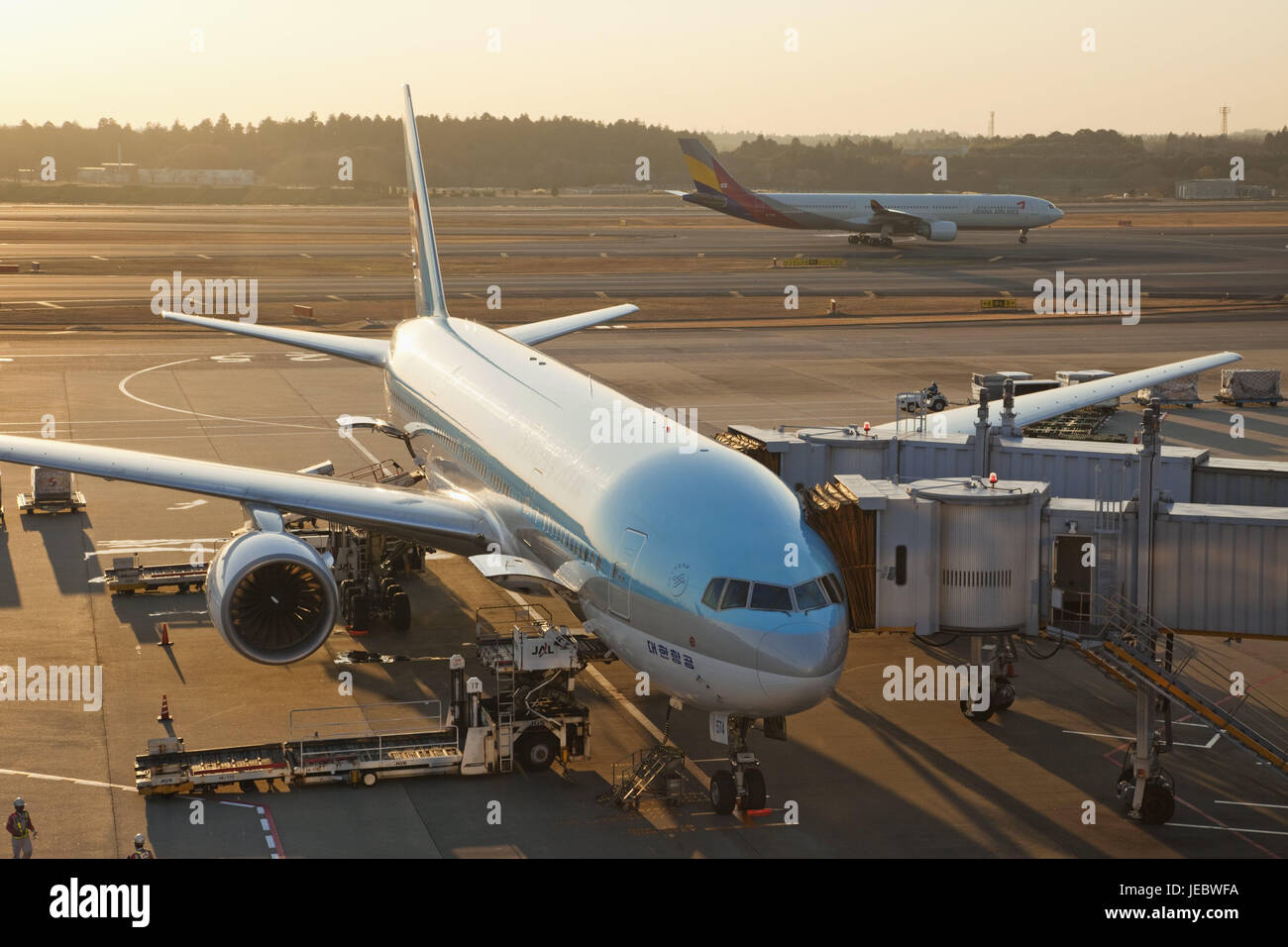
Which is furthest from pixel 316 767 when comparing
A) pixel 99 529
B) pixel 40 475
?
pixel 40 475

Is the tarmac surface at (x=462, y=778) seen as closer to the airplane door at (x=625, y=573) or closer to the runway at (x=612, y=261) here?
the airplane door at (x=625, y=573)

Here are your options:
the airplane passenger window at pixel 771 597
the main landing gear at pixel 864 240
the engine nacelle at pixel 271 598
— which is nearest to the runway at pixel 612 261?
the main landing gear at pixel 864 240

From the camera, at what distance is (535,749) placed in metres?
25.0

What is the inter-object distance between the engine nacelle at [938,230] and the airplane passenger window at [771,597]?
11502cm

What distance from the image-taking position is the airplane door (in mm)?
22844

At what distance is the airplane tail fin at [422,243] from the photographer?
42688mm

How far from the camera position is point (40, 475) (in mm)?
43281

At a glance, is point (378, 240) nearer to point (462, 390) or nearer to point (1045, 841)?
point (462, 390)

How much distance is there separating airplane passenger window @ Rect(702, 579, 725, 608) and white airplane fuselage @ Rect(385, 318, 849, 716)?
83 mm

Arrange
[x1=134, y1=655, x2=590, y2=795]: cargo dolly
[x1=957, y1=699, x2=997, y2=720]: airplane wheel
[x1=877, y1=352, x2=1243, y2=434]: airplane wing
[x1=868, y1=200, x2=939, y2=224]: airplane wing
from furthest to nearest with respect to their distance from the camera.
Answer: [x1=868, y1=200, x2=939, y2=224]: airplane wing < [x1=877, y1=352, x2=1243, y2=434]: airplane wing < [x1=957, y1=699, x2=997, y2=720]: airplane wheel < [x1=134, y1=655, x2=590, y2=795]: cargo dolly

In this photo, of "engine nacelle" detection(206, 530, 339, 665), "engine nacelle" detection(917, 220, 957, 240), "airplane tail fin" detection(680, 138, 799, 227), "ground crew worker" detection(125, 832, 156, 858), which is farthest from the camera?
"airplane tail fin" detection(680, 138, 799, 227)

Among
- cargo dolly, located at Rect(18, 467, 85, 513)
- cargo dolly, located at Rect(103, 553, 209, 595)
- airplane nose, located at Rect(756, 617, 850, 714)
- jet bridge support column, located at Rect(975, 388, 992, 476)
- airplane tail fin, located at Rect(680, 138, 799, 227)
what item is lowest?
cargo dolly, located at Rect(103, 553, 209, 595)

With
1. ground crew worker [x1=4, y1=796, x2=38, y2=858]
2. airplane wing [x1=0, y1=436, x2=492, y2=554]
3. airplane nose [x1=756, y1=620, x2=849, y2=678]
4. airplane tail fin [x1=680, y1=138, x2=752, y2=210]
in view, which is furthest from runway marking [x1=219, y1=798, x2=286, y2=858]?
airplane tail fin [x1=680, y1=138, x2=752, y2=210]

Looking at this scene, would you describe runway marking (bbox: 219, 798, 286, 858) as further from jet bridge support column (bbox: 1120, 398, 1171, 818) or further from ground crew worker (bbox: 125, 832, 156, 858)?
jet bridge support column (bbox: 1120, 398, 1171, 818)
